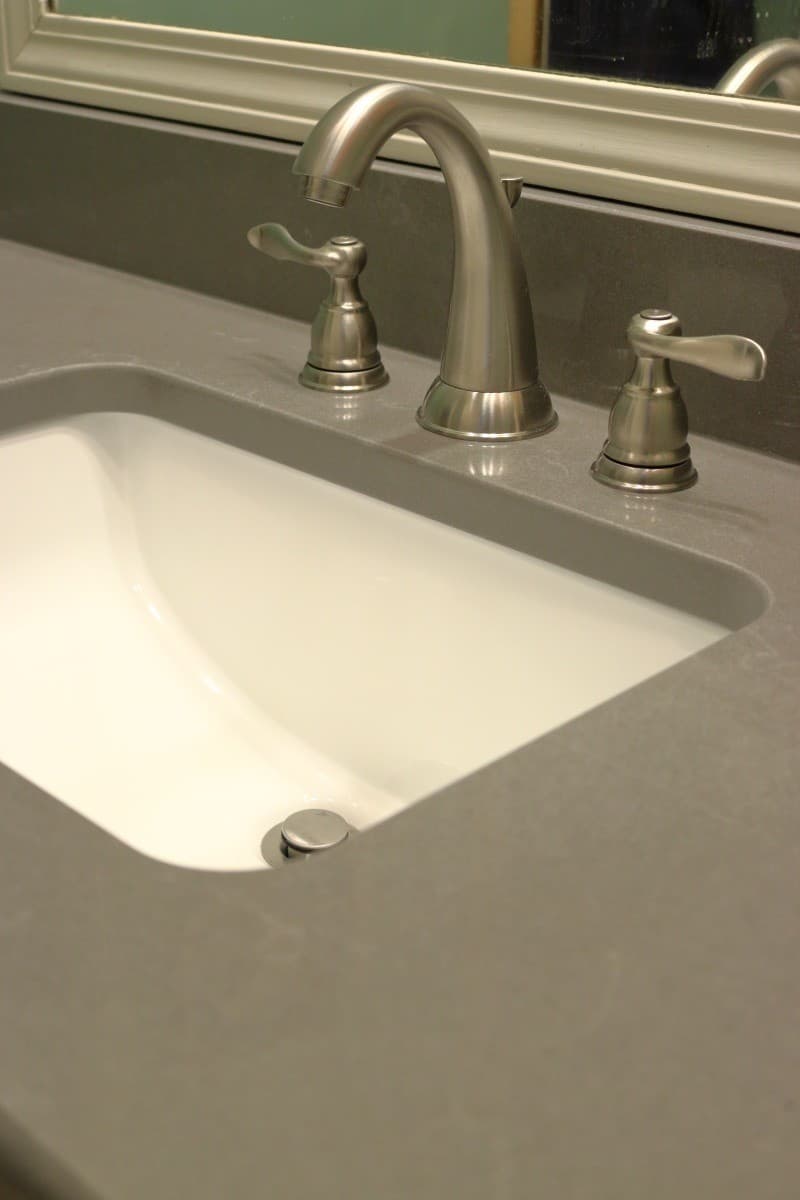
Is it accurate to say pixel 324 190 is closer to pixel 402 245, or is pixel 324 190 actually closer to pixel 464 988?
pixel 402 245

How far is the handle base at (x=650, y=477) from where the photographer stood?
0.70 m

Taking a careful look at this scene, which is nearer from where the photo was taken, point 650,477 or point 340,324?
point 650,477

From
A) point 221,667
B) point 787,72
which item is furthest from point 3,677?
point 787,72

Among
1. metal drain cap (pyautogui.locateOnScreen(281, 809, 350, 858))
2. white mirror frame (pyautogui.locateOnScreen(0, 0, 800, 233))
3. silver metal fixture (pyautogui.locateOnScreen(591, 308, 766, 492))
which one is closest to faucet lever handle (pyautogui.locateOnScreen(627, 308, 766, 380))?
silver metal fixture (pyautogui.locateOnScreen(591, 308, 766, 492))

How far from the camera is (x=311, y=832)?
698 millimetres

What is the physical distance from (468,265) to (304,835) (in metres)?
0.30

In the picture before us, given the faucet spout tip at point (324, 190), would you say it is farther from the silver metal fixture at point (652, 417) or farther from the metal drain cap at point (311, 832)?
the metal drain cap at point (311, 832)

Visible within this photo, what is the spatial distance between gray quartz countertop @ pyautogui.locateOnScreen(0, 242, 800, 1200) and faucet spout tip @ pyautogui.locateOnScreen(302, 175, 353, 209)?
25 centimetres

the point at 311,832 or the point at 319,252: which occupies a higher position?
the point at 319,252

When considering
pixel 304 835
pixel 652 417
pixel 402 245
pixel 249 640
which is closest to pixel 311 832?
pixel 304 835

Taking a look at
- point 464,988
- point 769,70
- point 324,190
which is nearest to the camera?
point 464,988

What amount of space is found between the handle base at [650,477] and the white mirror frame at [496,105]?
0.45 ft

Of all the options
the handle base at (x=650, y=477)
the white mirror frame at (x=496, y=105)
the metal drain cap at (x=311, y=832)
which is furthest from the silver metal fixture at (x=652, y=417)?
the metal drain cap at (x=311, y=832)

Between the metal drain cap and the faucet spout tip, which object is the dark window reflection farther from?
the metal drain cap
